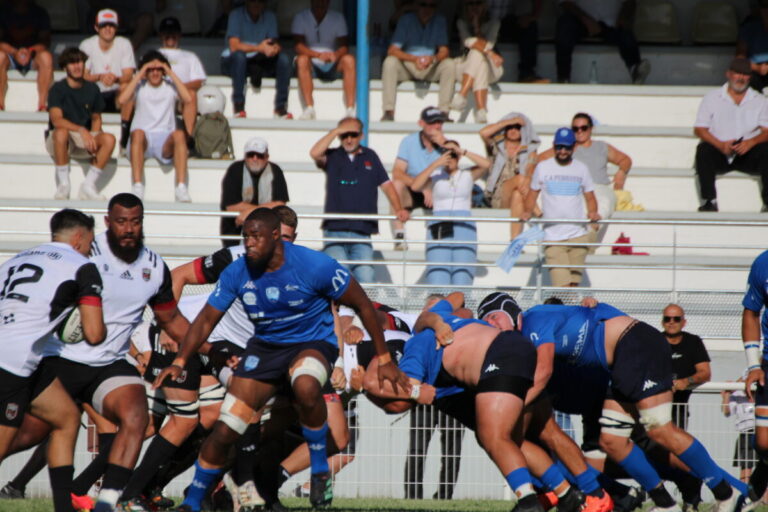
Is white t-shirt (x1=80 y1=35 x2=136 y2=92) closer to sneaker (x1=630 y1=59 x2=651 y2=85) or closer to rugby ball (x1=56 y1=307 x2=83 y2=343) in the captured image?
sneaker (x1=630 y1=59 x2=651 y2=85)

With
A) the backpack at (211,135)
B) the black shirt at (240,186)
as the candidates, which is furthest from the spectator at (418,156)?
the backpack at (211,135)

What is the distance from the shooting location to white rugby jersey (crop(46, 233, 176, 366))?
7.75m

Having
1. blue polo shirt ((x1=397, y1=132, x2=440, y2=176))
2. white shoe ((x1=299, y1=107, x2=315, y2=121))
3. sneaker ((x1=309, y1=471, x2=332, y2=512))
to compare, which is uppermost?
white shoe ((x1=299, y1=107, x2=315, y2=121))

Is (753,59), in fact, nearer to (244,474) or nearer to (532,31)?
(532,31)

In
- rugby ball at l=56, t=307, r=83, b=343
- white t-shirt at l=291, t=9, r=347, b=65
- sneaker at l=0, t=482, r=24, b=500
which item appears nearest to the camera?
rugby ball at l=56, t=307, r=83, b=343

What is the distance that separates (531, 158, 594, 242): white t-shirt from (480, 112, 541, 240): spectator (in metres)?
0.83

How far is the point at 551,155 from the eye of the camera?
13.4m

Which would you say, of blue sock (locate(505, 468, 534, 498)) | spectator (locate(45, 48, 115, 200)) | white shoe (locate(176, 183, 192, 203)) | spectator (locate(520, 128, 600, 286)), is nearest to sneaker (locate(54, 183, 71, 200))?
spectator (locate(45, 48, 115, 200))

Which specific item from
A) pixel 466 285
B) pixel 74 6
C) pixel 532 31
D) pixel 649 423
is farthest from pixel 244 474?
pixel 74 6

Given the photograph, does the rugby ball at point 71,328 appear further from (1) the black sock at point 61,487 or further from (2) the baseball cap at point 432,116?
(2) the baseball cap at point 432,116

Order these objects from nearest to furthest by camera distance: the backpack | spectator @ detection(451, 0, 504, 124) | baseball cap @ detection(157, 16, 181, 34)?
the backpack, baseball cap @ detection(157, 16, 181, 34), spectator @ detection(451, 0, 504, 124)

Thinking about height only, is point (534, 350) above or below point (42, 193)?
below

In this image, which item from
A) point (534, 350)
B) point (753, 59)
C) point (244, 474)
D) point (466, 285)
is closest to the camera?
point (534, 350)

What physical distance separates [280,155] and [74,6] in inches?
185
